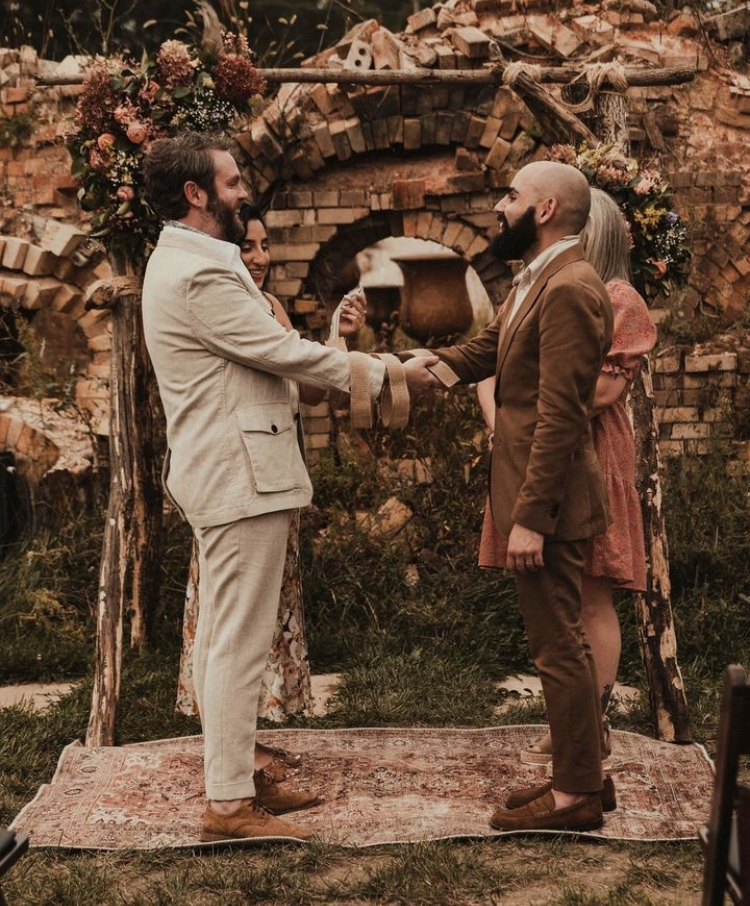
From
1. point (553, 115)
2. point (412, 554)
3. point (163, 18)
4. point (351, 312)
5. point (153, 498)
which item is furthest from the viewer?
point (163, 18)

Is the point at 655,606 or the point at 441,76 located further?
the point at 441,76

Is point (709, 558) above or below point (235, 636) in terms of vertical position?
below

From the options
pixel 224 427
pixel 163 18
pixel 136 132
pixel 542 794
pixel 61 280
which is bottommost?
pixel 542 794

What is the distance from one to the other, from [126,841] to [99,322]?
4.95m

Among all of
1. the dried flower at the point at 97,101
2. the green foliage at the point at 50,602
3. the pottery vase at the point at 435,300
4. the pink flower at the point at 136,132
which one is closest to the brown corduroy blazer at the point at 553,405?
the pink flower at the point at 136,132

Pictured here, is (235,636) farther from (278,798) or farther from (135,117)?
(135,117)

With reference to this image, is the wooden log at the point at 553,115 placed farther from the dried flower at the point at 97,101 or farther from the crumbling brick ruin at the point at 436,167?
the crumbling brick ruin at the point at 436,167

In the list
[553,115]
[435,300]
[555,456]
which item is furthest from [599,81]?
[435,300]

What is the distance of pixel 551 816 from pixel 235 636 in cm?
119

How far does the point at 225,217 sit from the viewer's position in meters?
3.76

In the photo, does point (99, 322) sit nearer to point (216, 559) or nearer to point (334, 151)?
point (334, 151)

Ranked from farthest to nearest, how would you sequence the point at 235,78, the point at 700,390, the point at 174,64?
the point at 700,390 < the point at 235,78 < the point at 174,64

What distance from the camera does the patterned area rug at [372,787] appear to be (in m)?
3.83

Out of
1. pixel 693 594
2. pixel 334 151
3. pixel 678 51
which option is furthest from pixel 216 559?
pixel 678 51
